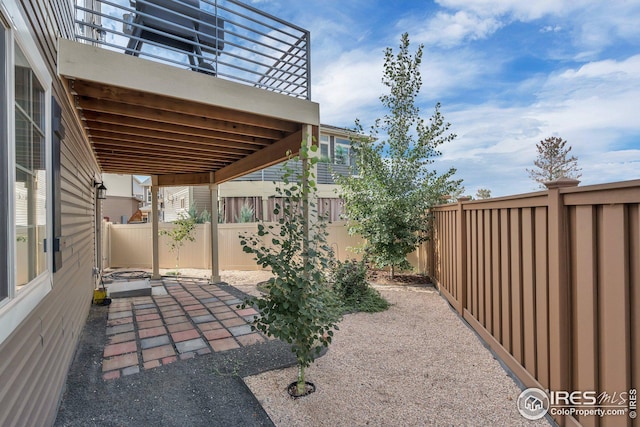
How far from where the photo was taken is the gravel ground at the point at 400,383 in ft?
7.38

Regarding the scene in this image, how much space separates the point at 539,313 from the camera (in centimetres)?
233

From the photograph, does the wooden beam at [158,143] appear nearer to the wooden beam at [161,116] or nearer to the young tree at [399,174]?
the wooden beam at [161,116]

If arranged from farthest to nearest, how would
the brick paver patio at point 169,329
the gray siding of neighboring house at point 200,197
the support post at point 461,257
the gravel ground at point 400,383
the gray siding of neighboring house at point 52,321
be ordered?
the gray siding of neighboring house at point 200,197, the support post at point 461,257, the brick paver patio at point 169,329, the gravel ground at point 400,383, the gray siding of neighboring house at point 52,321

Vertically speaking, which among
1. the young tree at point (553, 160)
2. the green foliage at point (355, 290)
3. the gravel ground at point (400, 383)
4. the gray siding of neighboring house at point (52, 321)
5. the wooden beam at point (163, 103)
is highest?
the young tree at point (553, 160)

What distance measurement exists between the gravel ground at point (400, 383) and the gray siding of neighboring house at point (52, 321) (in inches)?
56.1

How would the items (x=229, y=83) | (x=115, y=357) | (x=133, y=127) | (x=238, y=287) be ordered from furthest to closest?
(x=238, y=287) → (x=133, y=127) → (x=229, y=83) → (x=115, y=357)

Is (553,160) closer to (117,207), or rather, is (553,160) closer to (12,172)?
(12,172)

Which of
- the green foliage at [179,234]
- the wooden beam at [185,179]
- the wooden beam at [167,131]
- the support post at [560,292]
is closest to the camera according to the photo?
the support post at [560,292]

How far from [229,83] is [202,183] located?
4.57m

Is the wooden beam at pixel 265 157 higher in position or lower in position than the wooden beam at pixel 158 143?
lower

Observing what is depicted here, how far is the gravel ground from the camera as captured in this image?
2250 millimetres

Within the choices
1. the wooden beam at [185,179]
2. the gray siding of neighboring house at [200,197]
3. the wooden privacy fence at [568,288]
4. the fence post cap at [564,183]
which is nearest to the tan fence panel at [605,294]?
the wooden privacy fence at [568,288]

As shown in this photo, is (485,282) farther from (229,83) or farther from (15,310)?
(15,310)

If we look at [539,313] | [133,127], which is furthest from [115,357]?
[539,313]
